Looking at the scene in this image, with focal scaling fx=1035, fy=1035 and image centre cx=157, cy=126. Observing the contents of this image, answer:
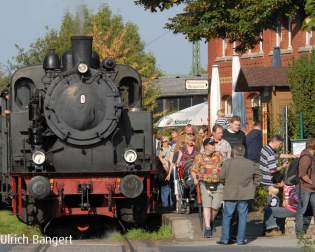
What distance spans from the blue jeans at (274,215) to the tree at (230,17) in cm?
671

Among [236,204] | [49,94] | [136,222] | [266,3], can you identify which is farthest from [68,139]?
[266,3]

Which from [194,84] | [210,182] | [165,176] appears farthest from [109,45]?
[210,182]

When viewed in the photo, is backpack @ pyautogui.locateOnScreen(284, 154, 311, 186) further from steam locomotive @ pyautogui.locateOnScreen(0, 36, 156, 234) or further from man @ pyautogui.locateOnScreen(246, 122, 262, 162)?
man @ pyautogui.locateOnScreen(246, 122, 262, 162)

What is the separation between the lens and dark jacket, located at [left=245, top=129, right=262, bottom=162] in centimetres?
1897

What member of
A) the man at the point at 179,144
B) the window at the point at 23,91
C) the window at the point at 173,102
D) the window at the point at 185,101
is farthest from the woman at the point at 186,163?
the window at the point at 185,101

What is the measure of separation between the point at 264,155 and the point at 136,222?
255cm

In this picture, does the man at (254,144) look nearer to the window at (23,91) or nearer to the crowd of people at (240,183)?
the crowd of people at (240,183)

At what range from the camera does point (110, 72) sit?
58.0 feet

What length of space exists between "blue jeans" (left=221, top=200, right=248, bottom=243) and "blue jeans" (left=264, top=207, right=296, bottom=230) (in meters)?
0.70

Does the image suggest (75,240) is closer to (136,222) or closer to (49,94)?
(136,222)

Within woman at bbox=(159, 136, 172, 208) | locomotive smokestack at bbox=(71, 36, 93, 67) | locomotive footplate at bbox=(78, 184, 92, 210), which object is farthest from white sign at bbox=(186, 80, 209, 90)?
locomotive footplate at bbox=(78, 184, 92, 210)

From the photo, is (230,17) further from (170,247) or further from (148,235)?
(170,247)

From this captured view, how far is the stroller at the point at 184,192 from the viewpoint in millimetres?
19016

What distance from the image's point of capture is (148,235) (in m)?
17.1
